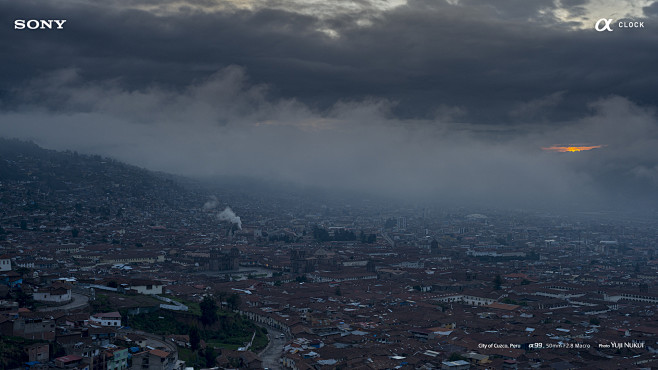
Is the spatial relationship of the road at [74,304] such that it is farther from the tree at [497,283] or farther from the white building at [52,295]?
the tree at [497,283]

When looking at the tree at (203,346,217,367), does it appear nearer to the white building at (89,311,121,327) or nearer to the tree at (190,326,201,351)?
the tree at (190,326,201,351)

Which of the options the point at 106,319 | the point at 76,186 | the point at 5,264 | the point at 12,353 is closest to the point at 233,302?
the point at 106,319

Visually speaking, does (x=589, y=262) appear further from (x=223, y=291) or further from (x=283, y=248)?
(x=223, y=291)

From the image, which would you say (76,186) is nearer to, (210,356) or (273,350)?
(273,350)

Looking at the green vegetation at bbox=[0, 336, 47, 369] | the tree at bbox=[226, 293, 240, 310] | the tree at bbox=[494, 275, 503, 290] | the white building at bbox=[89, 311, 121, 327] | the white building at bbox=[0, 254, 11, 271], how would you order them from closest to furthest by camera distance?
the green vegetation at bbox=[0, 336, 47, 369]
the white building at bbox=[89, 311, 121, 327]
the white building at bbox=[0, 254, 11, 271]
the tree at bbox=[226, 293, 240, 310]
the tree at bbox=[494, 275, 503, 290]

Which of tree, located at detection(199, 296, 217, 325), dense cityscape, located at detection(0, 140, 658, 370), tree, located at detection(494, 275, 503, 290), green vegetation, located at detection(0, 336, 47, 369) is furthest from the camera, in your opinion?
tree, located at detection(494, 275, 503, 290)

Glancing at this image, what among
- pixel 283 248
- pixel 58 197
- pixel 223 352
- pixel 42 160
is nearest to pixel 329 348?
pixel 223 352

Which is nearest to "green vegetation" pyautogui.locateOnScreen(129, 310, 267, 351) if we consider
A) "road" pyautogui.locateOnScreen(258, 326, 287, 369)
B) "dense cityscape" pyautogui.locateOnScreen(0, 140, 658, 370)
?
"dense cityscape" pyautogui.locateOnScreen(0, 140, 658, 370)
